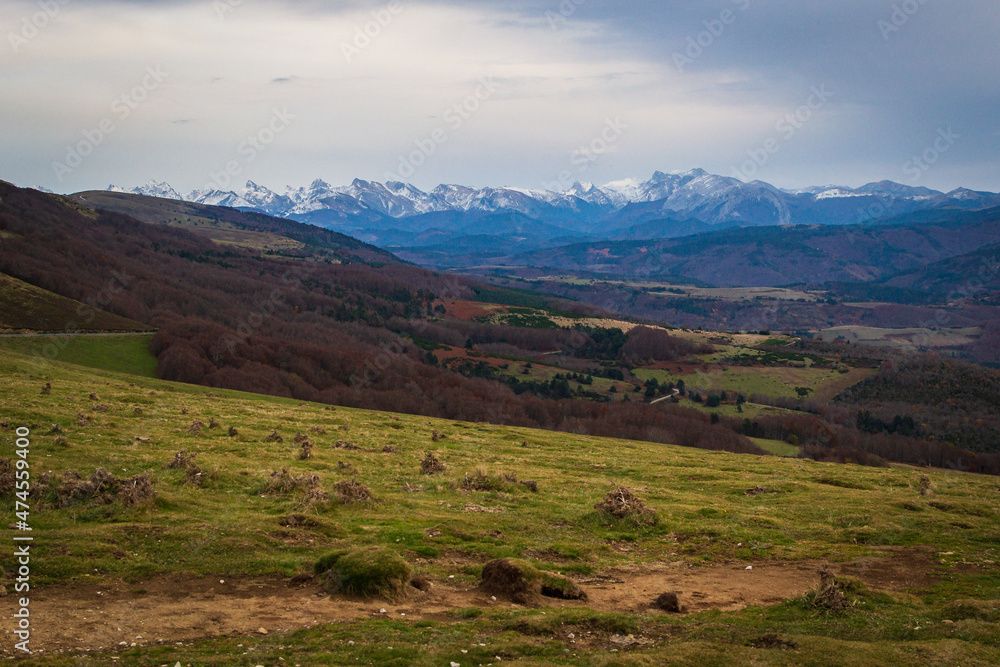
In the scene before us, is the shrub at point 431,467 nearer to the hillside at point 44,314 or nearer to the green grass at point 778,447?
the hillside at point 44,314

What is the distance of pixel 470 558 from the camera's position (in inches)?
669

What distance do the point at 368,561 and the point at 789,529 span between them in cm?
1511

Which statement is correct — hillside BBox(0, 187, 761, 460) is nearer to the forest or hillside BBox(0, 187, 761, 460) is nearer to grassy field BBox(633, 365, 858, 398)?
the forest

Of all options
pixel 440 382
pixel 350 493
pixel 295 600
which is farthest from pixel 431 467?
pixel 440 382

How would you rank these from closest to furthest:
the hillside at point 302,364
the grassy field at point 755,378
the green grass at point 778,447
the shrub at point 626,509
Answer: the shrub at point 626,509 < the green grass at point 778,447 < the hillside at point 302,364 < the grassy field at point 755,378

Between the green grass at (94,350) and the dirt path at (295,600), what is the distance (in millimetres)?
47073

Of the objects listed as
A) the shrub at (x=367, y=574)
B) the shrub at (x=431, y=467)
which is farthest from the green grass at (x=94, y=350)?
the shrub at (x=367, y=574)

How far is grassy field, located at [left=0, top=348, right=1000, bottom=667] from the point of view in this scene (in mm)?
11016

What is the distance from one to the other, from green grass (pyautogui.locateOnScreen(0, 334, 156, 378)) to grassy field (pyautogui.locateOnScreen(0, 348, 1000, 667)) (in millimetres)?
34455

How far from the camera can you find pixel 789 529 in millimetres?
21594

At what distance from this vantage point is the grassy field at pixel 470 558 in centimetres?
1102

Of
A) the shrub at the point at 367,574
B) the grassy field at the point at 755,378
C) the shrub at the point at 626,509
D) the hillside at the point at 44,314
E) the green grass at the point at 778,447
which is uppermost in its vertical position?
the hillside at the point at 44,314

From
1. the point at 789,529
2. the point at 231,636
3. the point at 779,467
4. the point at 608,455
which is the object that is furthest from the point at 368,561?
the point at 779,467

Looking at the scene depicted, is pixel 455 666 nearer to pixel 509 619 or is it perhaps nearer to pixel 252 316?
pixel 509 619
